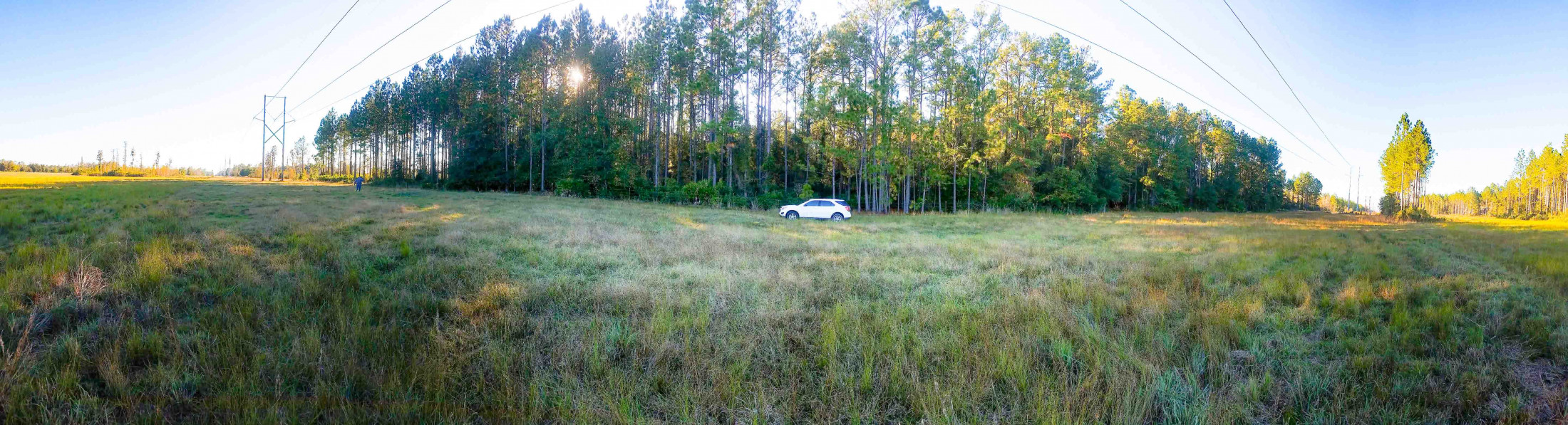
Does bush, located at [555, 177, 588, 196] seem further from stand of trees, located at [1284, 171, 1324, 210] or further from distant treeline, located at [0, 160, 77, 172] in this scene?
stand of trees, located at [1284, 171, 1324, 210]

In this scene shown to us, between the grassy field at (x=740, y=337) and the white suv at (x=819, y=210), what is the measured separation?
→ 16724 mm

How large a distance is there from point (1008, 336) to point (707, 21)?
35103mm

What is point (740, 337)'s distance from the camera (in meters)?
4.23

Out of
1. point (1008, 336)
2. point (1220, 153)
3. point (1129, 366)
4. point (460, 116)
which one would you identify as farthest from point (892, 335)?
point (1220, 153)

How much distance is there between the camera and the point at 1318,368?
12.2ft

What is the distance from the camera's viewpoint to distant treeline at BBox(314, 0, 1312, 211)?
33188mm

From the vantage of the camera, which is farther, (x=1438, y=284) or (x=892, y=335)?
(x=1438, y=284)

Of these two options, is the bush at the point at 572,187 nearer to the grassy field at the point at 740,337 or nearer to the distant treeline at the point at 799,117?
the distant treeline at the point at 799,117

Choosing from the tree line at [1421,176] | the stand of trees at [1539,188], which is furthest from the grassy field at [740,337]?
the tree line at [1421,176]

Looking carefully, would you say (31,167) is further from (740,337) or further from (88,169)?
(740,337)

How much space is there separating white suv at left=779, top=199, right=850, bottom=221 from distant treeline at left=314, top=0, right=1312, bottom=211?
21.8 ft

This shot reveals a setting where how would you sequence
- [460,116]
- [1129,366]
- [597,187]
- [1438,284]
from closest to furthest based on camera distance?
[1129,366], [1438,284], [597,187], [460,116]

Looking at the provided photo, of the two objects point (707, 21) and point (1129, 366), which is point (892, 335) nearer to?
point (1129, 366)

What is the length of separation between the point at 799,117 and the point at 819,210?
1670 centimetres
